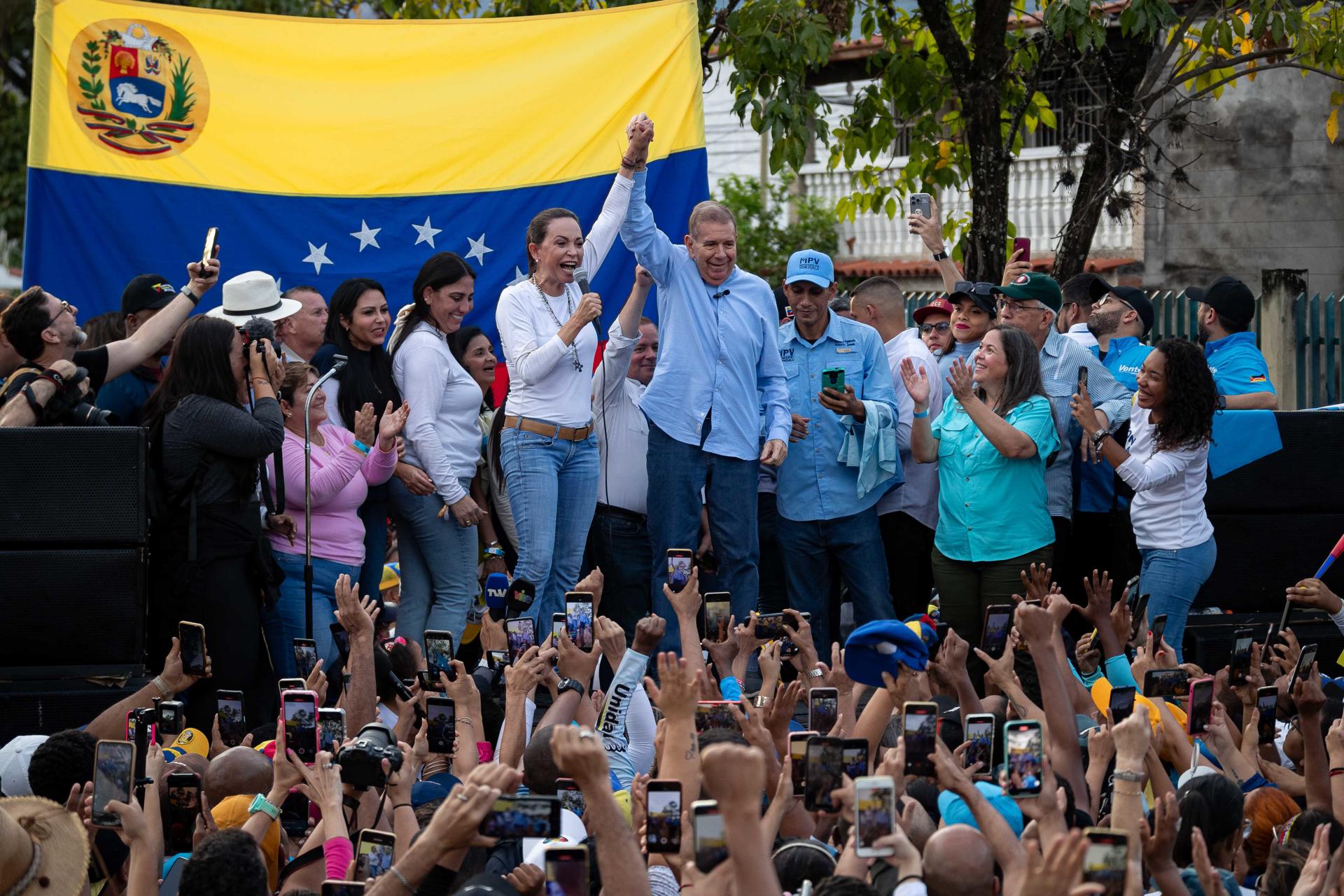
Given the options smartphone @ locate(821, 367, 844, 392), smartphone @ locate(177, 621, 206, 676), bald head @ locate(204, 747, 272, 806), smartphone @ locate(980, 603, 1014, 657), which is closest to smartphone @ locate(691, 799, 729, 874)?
bald head @ locate(204, 747, 272, 806)

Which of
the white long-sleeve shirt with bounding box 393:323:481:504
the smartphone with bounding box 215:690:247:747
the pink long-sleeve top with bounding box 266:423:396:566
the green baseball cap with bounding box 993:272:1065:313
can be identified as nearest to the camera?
the smartphone with bounding box 215:690:247:747

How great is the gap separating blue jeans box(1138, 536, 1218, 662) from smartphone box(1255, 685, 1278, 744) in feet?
5.50

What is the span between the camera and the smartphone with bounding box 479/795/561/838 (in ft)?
9.95

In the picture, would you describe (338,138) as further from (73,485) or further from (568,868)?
(568,868)

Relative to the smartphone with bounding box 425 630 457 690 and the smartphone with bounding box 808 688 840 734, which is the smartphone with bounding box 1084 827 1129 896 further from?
the smartphone with bounding box 425 630 457 690

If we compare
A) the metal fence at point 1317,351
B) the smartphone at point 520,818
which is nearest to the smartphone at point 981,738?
the smartphone at point 520,818

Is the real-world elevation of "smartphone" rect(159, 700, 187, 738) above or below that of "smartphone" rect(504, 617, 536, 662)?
below

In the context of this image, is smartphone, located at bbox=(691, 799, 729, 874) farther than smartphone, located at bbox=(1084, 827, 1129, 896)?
Yes

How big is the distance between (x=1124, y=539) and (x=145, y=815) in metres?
4.94

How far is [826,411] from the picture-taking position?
6922 mm

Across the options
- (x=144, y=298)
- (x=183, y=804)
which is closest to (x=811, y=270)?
(x=144, y=298)

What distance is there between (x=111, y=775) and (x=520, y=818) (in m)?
1.16

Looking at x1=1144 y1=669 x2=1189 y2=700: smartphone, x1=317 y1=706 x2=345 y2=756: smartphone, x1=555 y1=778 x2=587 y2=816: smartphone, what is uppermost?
x1=317 y1=706 x2=345 y2=756: smartphone

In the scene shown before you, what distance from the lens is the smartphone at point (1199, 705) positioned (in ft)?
14.1
